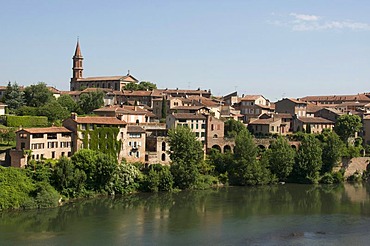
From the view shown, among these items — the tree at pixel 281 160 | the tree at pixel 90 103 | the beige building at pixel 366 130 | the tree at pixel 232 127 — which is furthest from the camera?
the beige building at pixel 366 130

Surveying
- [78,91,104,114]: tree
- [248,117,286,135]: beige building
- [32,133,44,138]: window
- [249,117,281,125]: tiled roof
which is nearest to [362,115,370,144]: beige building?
[248,117,286,135]: beige building

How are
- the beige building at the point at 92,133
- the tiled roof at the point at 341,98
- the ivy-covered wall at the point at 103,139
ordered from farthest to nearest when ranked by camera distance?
the tiled roof at the point at 341,98, the ivy-covered wall at the point at 103,139, the beige building at the point at 92,133

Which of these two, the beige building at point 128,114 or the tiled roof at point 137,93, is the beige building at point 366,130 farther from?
the tiled roof at point 137,93

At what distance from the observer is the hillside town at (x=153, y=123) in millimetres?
42375

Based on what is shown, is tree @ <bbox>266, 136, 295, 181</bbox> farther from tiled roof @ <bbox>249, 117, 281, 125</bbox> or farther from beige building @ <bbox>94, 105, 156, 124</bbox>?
beige building @ <bbox>94, 105, 156, 124</bbox>

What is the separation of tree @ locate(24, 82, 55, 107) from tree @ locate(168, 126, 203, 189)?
2112 cm

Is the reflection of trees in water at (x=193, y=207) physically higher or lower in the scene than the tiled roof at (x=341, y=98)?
lower

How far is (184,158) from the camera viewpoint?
4397cm

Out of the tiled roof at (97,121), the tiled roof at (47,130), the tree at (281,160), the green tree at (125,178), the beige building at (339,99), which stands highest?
the beige building at (339,99)

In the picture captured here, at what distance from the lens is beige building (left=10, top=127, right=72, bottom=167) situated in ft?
130

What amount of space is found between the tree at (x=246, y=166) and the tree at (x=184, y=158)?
4.10 metres

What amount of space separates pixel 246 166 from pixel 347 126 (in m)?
16.7

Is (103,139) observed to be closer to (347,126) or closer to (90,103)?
(90,103)

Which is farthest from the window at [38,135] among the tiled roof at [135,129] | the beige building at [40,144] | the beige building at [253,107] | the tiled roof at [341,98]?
the tiled roof at [341,98]
